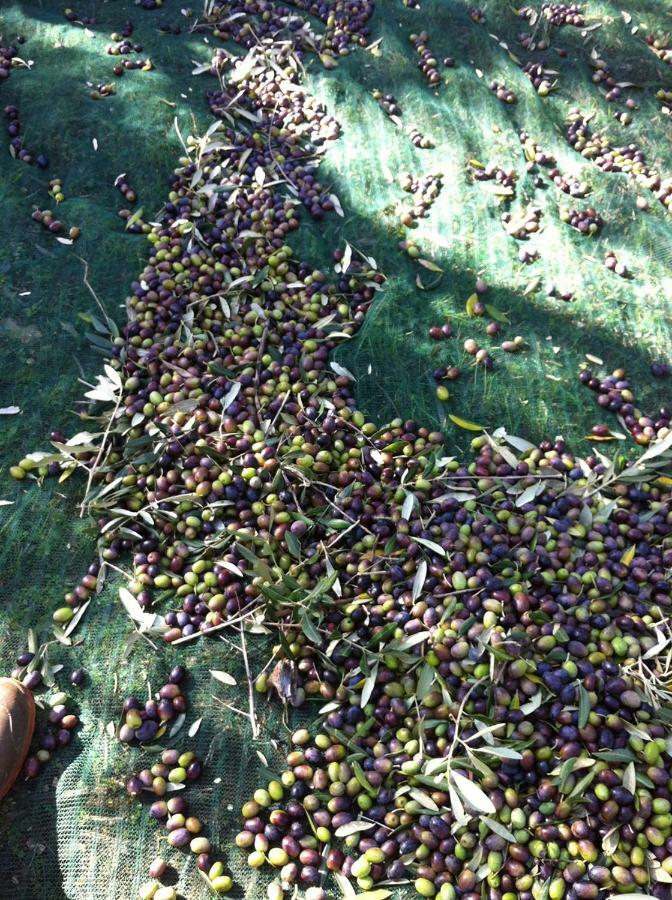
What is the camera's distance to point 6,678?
191cm

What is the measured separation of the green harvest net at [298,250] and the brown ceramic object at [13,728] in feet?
0.30

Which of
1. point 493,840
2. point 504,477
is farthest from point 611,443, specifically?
point 493,840

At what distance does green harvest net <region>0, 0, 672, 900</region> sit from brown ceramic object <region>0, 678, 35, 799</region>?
3.7 inches

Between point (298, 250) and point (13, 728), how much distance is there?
2.10m

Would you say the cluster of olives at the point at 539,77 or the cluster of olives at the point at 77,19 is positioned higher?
the cluster of olives at the point at 77,19

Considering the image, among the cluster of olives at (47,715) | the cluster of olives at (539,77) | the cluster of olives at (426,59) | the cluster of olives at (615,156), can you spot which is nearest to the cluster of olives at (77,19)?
the cluster of olives at (426,59)

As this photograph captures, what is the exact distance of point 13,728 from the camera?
70.1 inches

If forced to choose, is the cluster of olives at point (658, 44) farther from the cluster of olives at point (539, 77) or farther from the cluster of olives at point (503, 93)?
the cluster of olives at point (503, 93)

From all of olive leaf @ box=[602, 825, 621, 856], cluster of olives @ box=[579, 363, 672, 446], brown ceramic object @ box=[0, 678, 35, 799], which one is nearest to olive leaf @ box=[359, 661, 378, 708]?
olive leaf @ box=[602, 825, 621, 856]

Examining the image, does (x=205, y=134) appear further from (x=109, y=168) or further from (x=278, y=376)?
(x=278, y=376)

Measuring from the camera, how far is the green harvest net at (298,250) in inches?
71.7

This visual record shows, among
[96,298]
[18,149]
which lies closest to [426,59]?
[18,149]

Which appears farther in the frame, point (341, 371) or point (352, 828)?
point (341, 371)

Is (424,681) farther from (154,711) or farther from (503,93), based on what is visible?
(503,93)
